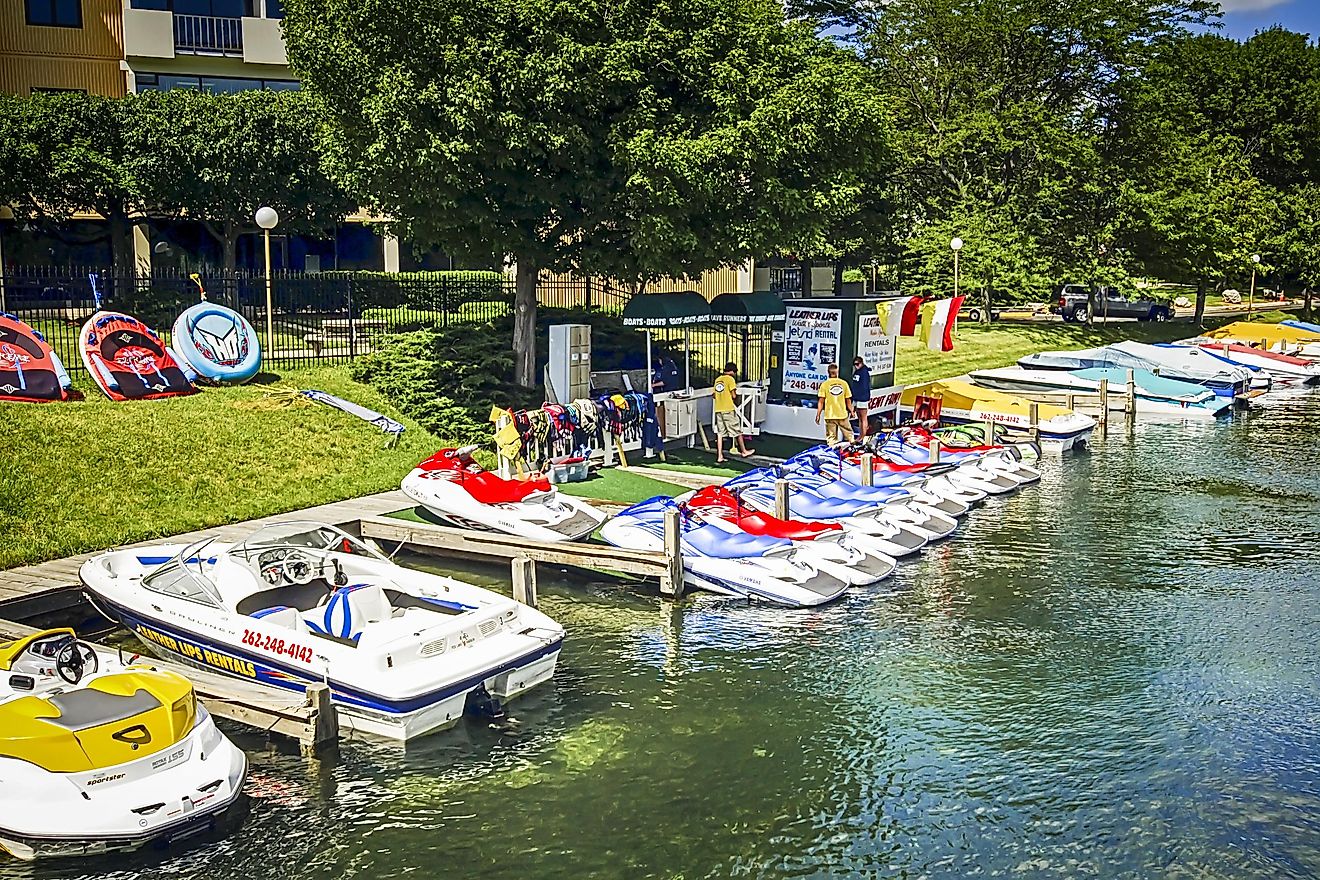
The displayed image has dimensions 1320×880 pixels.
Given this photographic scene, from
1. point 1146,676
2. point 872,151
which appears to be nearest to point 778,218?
point 872,151

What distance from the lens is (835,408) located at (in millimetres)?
26250

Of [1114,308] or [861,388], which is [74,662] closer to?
[861,388]

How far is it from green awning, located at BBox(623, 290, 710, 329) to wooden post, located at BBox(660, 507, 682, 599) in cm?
996

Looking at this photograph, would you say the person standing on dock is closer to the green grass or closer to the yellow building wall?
the green grass

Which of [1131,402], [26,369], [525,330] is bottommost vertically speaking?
[1131,402]

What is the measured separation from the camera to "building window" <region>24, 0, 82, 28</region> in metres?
43.0

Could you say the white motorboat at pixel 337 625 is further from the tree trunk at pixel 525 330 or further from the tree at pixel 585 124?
the tree trunk at pixel 525 330

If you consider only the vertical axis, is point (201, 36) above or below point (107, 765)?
above

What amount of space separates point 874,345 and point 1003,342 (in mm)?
22563

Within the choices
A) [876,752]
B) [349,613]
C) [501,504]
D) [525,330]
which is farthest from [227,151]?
[876,752]

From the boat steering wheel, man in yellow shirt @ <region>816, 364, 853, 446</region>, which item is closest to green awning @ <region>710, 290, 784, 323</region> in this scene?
man in yellow shirt @ <region>816, 364, 853, 446</region>

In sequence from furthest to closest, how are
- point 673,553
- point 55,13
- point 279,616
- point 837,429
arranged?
1. point 55,13
2. point 837,429
3. point 673,553
4. point 279,616

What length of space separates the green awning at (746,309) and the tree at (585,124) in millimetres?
1337

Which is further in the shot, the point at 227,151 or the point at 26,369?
the point at 227,151
